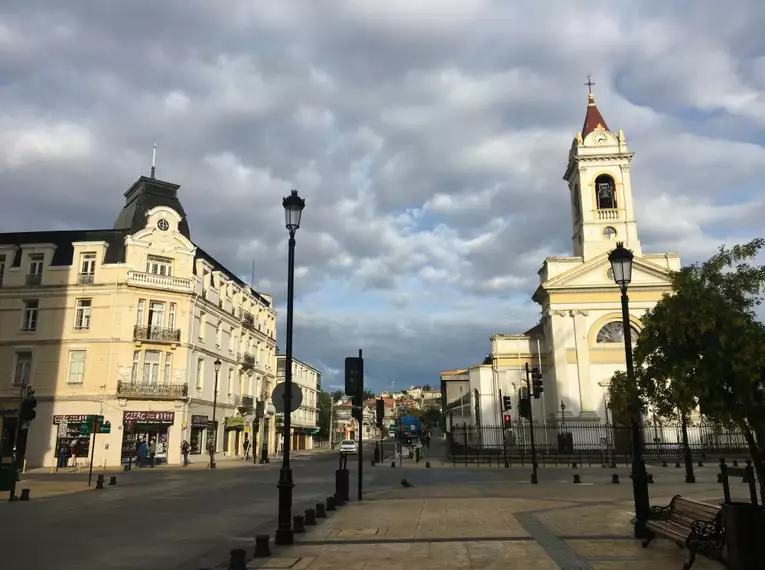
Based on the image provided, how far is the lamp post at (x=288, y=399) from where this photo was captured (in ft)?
34.1

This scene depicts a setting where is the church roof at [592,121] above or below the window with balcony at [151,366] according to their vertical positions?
above

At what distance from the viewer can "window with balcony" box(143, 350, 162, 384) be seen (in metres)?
39.0

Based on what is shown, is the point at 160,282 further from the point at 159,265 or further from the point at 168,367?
the point at 168,367

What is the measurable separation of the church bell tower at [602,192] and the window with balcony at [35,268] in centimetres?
4599

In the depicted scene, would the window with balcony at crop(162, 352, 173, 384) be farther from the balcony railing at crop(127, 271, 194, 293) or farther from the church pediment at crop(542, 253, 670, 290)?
the church pediment at crop(542, 253, 670, 290)

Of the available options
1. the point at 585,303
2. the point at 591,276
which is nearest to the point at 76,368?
the point at 585,303

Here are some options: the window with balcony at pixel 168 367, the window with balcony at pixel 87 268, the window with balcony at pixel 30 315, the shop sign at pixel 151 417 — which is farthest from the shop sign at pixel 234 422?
the window with balcony at pixel 30 315

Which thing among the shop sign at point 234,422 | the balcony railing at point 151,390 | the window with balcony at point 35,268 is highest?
the window with balcony at point 35,268

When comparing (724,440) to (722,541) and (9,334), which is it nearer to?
(722,541)

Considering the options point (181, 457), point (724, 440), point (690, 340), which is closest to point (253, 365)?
point (181, 457)

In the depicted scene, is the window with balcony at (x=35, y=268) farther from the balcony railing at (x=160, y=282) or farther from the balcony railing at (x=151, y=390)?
the balcony railing at (x=151, y=390)

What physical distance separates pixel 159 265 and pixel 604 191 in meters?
42.0

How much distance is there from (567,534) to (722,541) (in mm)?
3699

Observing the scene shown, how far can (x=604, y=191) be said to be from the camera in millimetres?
58156
